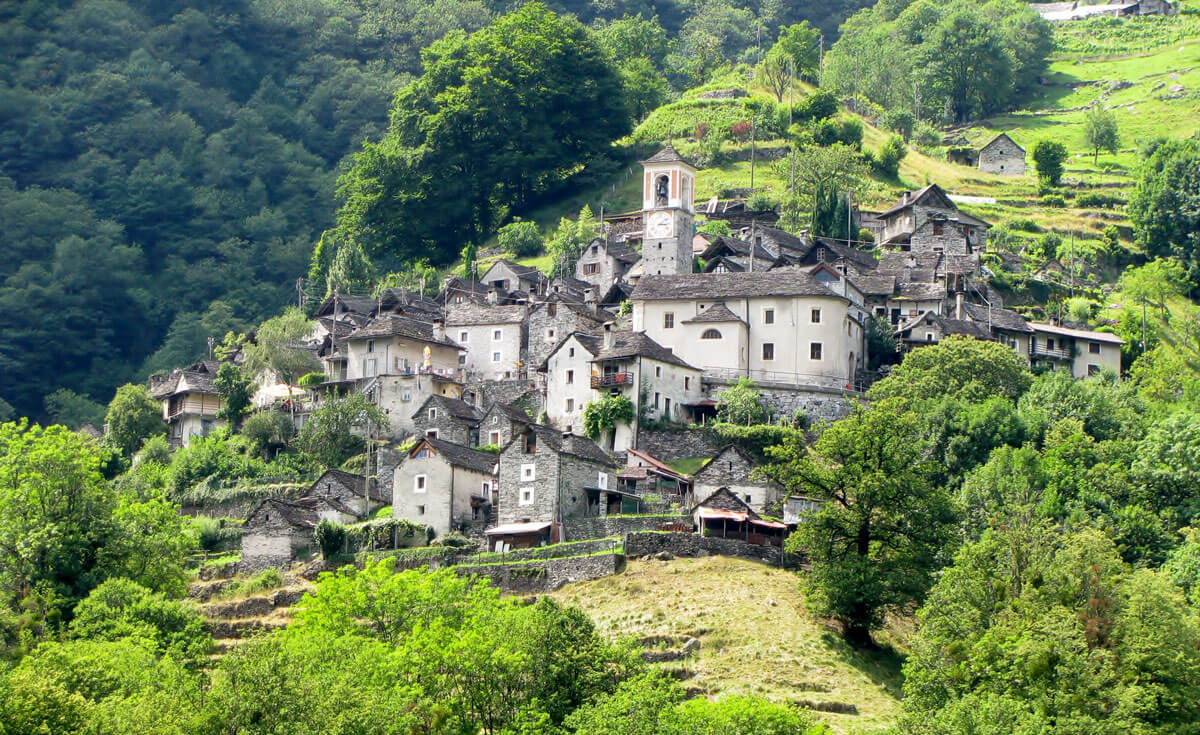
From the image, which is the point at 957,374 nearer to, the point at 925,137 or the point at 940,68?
the point at 925,137

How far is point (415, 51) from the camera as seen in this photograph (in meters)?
178

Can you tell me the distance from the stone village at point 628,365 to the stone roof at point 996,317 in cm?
16

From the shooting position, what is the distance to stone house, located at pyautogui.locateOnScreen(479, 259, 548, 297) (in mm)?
105750

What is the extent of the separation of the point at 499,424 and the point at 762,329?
14.6m

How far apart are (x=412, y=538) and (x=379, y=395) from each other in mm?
16690

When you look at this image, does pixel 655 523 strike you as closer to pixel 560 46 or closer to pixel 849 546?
pixel 849 546

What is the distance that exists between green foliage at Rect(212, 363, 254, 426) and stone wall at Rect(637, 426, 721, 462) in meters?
27.0

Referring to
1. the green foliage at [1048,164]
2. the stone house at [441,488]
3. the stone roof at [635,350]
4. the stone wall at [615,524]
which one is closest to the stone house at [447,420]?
the stone house at [441,488]

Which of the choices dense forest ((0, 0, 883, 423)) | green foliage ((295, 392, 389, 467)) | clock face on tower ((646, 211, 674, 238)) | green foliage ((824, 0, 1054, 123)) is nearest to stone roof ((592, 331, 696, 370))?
green foliage ((295, 392, 389, 467))

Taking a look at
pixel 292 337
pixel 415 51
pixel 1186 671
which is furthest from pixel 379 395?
pixel 415 51

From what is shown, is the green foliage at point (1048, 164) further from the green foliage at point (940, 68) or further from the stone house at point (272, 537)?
the stone house at point (272, 537)

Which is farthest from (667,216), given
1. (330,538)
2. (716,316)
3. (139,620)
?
(139,620)

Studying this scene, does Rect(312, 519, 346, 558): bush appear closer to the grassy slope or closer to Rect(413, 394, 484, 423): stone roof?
Rect(413, 394, 484, 423): stone roof

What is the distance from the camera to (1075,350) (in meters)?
95.2
